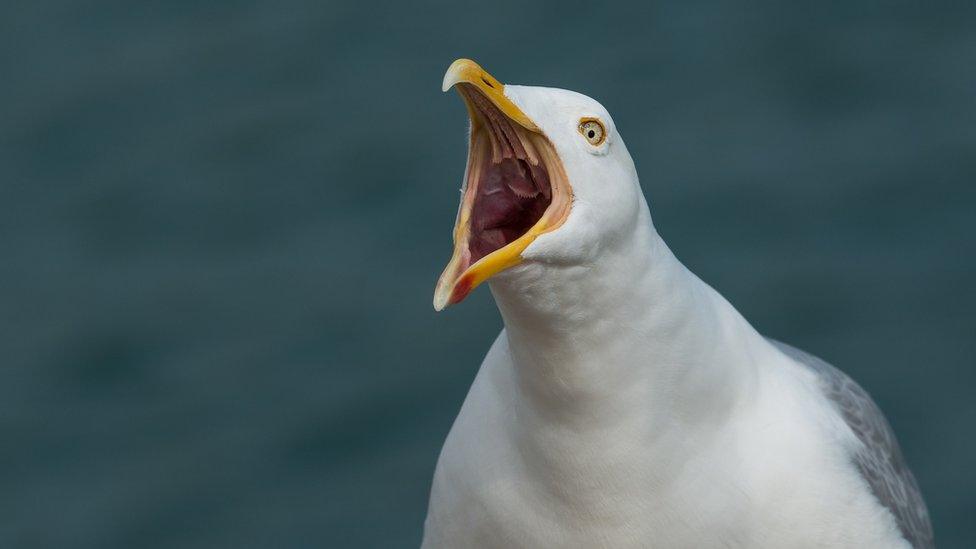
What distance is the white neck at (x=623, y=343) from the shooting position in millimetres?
3912

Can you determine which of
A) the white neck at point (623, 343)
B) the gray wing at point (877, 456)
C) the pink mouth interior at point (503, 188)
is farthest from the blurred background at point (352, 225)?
the pink mouth interior at point (503, 188)

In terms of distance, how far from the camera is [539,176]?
13.0ft

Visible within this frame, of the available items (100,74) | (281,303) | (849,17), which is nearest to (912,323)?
(849,17)

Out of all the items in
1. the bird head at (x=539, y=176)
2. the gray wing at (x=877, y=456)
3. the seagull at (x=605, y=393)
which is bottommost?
the gray wing at (x=877, y=456)

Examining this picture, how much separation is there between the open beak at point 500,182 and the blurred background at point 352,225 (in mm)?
4066

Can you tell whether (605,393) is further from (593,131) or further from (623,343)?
(593,131)

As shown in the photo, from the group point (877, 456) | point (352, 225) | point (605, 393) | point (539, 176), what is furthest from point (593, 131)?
point (352, 225)

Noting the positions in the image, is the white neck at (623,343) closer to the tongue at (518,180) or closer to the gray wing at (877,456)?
the tongue at (518,180)

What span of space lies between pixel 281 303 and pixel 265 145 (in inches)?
34.1

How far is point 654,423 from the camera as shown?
419 cm

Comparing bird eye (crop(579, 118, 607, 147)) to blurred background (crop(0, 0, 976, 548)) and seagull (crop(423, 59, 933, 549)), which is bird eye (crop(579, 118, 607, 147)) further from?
blurred background (crop(0, 0, 976, 548))

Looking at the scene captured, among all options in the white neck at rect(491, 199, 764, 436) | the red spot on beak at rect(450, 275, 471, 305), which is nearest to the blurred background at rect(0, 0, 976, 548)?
the white neck at rect(491, 199, 764, 436)

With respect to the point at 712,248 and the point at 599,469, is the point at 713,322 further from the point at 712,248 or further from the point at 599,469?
the point at 712,248

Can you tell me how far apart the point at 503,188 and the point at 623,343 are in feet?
1.29
